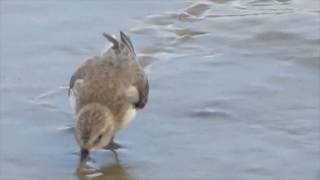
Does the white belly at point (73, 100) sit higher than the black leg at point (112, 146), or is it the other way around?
the white belly at point (73, 100)

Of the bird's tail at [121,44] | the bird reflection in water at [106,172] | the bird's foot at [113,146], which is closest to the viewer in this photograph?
the bird reflection in water at [106,172]

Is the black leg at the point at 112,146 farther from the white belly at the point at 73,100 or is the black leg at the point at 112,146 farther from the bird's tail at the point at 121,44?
the bird's tail at the point at 121,44

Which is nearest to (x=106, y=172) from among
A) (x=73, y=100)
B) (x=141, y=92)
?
(x=73, y=100)

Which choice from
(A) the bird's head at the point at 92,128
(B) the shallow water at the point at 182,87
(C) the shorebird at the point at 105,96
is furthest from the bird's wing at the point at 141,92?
(A) the bird's head at the point at 92,128

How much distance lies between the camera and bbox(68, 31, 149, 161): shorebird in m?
7.26

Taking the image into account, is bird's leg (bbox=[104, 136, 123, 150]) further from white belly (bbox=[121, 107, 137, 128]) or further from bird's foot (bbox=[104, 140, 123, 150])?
white belly (bbox=[121, 107, 137, 128])

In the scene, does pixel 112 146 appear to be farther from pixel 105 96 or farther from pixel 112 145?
pixel 105 96

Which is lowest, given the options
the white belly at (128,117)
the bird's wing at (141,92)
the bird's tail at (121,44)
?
the white belly at (128,117)

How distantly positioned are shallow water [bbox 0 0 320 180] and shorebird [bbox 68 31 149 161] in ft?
0.73

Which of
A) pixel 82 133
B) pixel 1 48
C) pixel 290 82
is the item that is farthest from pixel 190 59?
pixel 82 133

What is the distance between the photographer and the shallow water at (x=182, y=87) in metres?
7.47

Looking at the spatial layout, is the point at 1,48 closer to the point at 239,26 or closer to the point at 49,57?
the point at 49,57

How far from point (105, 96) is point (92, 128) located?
0.45 m

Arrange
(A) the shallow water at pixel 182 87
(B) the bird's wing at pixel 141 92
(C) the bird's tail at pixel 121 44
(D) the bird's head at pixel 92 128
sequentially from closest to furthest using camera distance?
(D) the bird's head at pixel 92 128, (A) the shallow water at pixel 182 87, (B) the bird's wing at pixel 141 92, (C) the bird's tail at pixel 121 44
